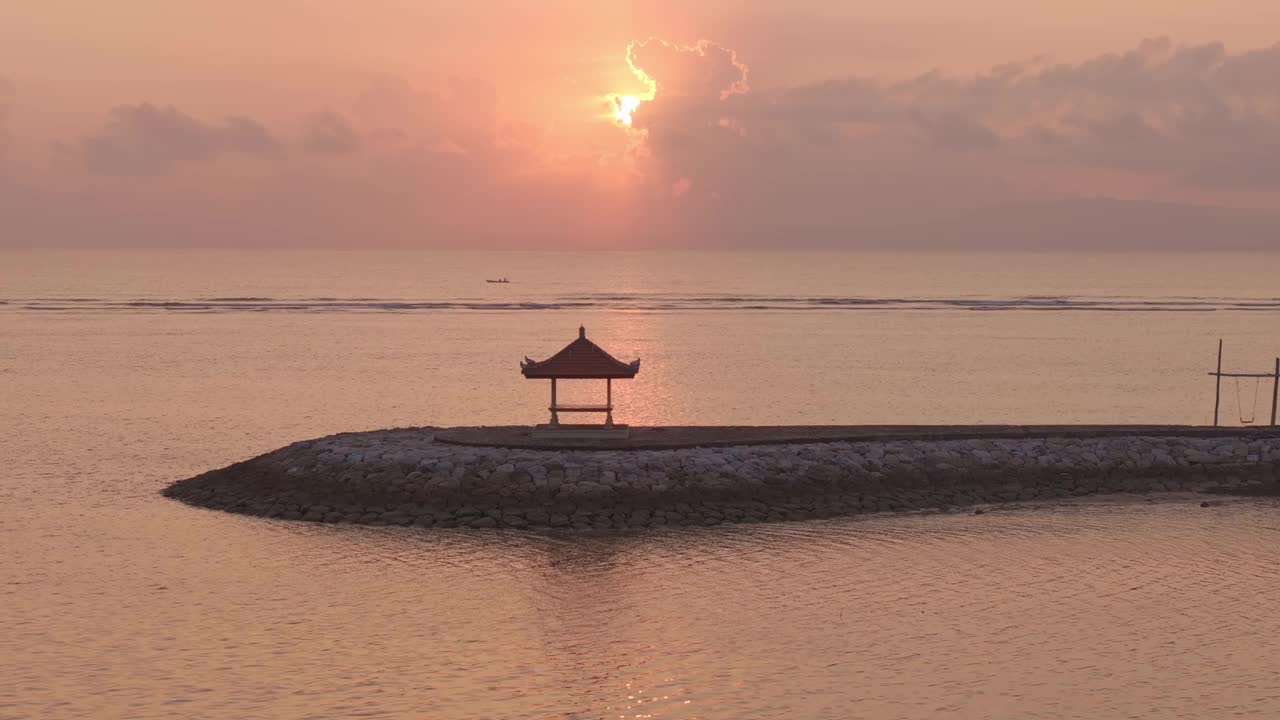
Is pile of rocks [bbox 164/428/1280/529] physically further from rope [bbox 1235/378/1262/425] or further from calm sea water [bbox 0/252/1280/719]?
rope [bbox 1235/378/1262/425]

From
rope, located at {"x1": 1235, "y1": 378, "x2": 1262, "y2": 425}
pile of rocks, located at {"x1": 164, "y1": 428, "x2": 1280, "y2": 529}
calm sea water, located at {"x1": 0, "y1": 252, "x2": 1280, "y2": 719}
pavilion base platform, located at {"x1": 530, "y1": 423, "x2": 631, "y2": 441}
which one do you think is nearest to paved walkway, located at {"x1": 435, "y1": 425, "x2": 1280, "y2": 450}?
pavilion base platform, located at {"x1": 530, "y1": 423, "x2": 631, "y2": 441}

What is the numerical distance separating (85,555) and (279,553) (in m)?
5.02

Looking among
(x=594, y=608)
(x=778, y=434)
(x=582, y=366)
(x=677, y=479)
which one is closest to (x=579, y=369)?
(x=582, y=366)

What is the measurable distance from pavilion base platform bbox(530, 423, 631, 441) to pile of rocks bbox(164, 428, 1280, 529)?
1.23m

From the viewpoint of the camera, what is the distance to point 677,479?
38188mm

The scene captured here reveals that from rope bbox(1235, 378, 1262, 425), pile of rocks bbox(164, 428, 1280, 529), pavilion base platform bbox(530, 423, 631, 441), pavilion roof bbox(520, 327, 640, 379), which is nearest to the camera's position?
pile of rocks bbox(164, 428, 1280, 529)

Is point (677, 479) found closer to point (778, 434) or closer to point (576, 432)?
point (576, 432)

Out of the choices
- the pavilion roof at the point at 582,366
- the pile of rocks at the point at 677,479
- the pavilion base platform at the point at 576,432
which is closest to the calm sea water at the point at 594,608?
the pile of rocks at the point at 677,479

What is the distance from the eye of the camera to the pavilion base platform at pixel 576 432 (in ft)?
132

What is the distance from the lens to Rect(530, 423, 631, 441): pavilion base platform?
40.2m

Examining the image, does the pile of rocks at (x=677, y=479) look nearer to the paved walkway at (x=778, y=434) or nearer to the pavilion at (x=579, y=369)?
the paved walkway at (x=778, y=434)

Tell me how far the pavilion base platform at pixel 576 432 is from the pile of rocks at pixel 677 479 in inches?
48.4

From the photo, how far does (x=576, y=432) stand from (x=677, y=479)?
4256 mm

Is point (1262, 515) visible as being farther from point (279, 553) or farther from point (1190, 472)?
point (279, 553)
